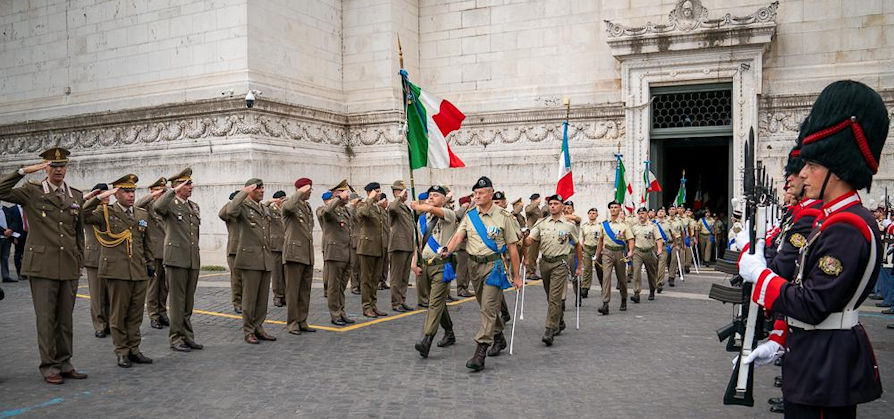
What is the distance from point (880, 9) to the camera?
17625mm

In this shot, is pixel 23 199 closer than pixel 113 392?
No

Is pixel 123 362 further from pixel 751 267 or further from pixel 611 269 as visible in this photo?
pixel 611 269

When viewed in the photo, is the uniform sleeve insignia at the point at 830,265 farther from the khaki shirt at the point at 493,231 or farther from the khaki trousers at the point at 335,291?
the khaki trousers at the point at 335,291

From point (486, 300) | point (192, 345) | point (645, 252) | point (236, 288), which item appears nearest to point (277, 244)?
point (236, 288)

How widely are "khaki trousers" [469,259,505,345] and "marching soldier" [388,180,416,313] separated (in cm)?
363

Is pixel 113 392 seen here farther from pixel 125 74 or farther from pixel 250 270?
pixel 125 74

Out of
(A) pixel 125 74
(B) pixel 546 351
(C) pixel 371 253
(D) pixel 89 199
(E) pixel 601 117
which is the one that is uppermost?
(A) pixel 125 74

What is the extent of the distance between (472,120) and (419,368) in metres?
14.4

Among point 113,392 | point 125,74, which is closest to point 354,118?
point 125,74

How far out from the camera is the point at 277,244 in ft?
38.0

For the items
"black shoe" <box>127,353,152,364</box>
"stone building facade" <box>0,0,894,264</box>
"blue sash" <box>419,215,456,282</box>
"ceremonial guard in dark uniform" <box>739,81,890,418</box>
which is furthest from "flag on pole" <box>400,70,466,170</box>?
"stone building facade" <box>0,0,894,264</box>

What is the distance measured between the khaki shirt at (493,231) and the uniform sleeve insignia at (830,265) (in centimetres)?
479

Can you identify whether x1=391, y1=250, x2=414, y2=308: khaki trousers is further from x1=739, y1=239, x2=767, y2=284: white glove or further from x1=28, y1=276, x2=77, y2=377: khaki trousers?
x1=739, y1=239, x2=767, y2=284: white glove

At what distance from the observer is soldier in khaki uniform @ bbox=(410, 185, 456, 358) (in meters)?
8.05
